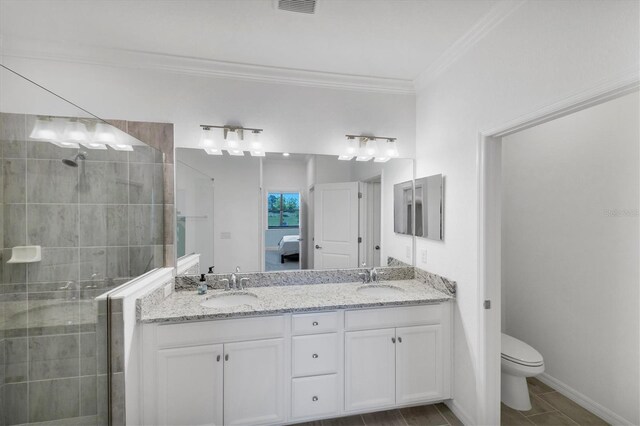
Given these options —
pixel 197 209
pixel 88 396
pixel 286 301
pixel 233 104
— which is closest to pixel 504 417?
pixel 286 301

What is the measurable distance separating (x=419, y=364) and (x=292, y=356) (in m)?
0.92

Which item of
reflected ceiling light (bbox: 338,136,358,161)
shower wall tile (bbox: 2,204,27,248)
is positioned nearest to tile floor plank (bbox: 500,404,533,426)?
reflected ceiling light (bbox: 338,136,358,161)

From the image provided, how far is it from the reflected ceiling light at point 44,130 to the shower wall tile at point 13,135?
0.15 feet

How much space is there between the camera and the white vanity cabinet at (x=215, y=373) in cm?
178

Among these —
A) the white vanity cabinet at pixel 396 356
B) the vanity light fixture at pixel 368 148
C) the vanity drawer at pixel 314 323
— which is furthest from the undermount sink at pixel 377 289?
the vanity light fixture at pixel 368 148

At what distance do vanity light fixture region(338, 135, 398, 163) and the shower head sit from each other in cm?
176

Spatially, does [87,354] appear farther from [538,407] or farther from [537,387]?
[537,387]

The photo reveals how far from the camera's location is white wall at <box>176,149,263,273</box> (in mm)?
2445

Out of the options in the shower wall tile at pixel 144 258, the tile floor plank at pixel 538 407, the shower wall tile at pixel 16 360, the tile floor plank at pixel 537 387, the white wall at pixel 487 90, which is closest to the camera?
the white wall at pixel 487 90

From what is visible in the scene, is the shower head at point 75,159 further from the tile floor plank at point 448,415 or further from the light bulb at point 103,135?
the tile floor plank at point 448,415

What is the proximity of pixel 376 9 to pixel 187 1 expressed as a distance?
1.05 meters

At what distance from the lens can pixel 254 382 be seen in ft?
6.21

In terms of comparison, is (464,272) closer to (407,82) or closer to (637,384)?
(637,384)

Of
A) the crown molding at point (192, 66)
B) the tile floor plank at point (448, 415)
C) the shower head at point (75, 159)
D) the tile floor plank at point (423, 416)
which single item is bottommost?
the tile floor plank at point (423, 416)
